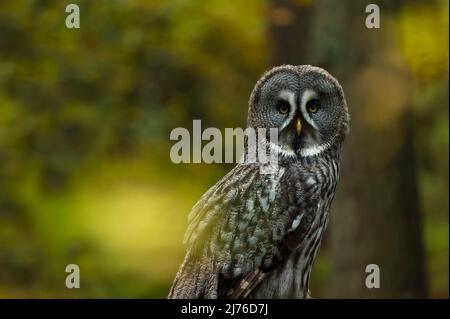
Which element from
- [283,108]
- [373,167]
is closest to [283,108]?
[283,108]

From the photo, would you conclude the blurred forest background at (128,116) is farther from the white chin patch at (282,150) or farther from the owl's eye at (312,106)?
the white chin patch at (282,150)

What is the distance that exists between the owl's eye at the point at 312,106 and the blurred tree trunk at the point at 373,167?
2.57m

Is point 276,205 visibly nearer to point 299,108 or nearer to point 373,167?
Result: point 299,108

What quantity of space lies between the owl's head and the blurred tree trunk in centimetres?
248

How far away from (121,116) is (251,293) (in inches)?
238

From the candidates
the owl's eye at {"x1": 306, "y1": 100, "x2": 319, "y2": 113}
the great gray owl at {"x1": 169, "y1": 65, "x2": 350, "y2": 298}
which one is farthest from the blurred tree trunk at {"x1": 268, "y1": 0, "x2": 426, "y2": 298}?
the owl's eye at {"x1": 306, "y1": 100, "x2": 319, "y2": 113}

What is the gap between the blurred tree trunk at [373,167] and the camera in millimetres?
7754

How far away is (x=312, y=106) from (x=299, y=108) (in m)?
0.10

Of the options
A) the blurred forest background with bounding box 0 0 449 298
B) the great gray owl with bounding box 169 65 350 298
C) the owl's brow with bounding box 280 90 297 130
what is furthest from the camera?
the blurred forest background with bounding box 0 0 449 298

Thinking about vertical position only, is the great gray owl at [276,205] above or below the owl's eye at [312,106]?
below

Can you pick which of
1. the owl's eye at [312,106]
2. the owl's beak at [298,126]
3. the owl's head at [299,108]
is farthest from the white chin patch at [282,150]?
the owl's eye at [312,106]

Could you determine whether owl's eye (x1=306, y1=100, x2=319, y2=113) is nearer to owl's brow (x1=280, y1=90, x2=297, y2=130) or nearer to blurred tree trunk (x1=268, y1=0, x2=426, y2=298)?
owl's brow (x1=280, y1=90, x2=297, y2=130)

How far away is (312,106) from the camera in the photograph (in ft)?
17.3

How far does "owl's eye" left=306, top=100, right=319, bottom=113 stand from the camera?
17.1ft
